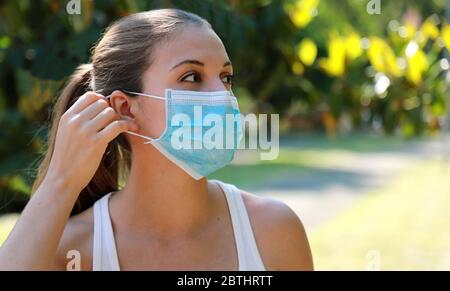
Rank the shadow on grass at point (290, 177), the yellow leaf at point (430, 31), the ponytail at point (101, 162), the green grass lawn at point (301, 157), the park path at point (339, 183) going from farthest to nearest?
the green grass lawn at point (301, 157), the shadow on grass at point (290, 177), the park path at point (339, 183), the yellow leaf at point (430, 31), the ponytail at point (101, 162)

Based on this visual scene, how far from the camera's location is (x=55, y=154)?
1888 mm

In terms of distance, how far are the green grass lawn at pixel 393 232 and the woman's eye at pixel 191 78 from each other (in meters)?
3.32

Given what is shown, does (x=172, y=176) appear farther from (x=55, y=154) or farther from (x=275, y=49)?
(x=275, y=49)

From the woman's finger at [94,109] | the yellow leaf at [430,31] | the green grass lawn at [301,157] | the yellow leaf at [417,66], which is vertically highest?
the yellow leaf at [430,31]

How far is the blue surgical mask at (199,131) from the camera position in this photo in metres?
2.11

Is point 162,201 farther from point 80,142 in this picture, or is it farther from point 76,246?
point 80,142

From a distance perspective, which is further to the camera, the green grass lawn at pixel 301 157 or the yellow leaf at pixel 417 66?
the green grass lawn at pixel 301 157

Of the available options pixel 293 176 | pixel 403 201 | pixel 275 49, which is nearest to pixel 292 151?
pixel 293 176

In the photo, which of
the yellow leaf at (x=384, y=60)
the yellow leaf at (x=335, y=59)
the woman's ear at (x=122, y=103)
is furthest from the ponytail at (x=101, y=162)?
the yellow leaf at (x=384, y=60)

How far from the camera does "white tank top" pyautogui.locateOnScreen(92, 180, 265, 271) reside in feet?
6.71

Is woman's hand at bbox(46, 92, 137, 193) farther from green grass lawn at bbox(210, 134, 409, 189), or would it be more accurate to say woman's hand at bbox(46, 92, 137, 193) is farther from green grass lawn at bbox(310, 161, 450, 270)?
green grass lawn at bbox(210, 134, 409, 189)

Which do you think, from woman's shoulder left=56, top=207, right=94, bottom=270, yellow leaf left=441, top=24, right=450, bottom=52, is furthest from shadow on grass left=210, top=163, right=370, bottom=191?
woman's shoulder left=56, top=207, right=94, bottom=270

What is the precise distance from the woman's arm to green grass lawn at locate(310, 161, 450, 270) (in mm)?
3565

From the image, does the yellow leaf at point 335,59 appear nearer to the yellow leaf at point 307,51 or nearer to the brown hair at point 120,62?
the yellow leaf at point 307,51
